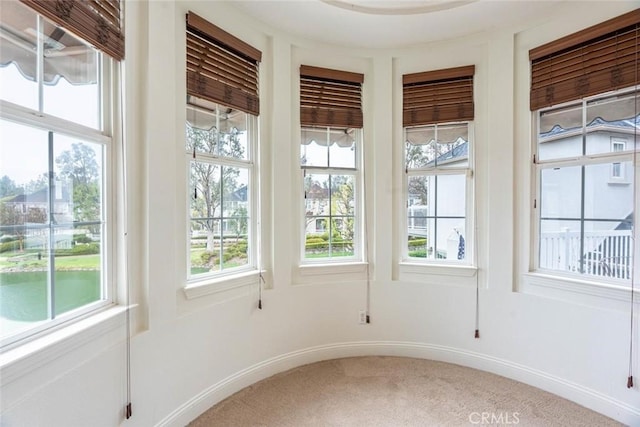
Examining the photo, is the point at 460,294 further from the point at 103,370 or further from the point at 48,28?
the point at 48,28

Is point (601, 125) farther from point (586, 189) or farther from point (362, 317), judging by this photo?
point (362, 317)

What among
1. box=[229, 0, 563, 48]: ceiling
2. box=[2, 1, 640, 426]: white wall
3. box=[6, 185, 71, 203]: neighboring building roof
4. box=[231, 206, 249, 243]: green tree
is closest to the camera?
box=[6, 185, 71, 203]: neighboring building roof

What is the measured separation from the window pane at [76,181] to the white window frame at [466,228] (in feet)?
7.40

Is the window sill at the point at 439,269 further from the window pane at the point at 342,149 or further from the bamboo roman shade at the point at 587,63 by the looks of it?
the bamboo roman shade at the point at 587,63

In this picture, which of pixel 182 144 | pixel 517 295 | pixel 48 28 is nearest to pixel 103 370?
pixel 182 144

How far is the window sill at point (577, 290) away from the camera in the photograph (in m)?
1.99

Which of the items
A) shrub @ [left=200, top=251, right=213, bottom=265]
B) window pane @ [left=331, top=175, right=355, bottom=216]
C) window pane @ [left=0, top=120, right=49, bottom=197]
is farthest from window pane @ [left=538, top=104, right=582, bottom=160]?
window pane @ [left=0, top=120, right=49, bottom=197]

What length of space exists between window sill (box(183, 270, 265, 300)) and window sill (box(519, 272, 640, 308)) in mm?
2082

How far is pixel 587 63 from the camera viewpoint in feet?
6.97

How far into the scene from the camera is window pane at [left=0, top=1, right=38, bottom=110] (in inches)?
43.5

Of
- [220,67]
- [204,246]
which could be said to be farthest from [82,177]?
[220,67]

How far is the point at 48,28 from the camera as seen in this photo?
50.0 inches

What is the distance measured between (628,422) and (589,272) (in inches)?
36.1

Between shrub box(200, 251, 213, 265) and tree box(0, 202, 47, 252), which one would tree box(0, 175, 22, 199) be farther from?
shrub box(200, 251, 213, 265)
